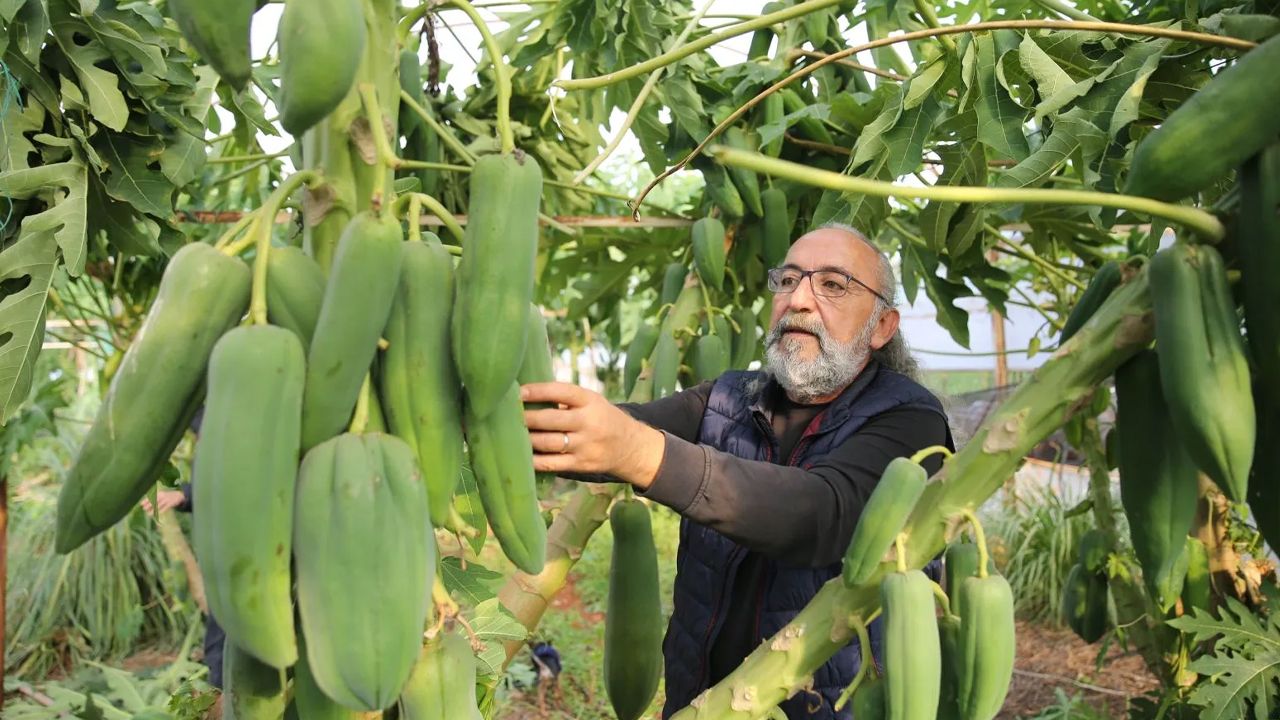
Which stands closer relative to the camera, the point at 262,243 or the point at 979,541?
the point at 262,243

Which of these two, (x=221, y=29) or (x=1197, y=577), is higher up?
(x=221, y=29)

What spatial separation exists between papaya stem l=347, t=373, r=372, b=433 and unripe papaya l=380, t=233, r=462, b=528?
0.08ft

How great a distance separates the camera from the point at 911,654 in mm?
1214

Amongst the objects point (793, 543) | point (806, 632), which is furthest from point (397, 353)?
point (793, 543)

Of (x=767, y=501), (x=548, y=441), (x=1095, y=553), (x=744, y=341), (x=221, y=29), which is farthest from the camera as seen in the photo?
(x=1095, y=553)

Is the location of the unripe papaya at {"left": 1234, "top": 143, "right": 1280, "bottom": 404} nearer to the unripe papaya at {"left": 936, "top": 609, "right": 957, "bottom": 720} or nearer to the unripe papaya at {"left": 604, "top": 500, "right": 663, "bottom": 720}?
the unripe papaya at {"left": 936, "top": 609, "right": 957, "bottom": 720}

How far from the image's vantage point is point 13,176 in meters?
1.90

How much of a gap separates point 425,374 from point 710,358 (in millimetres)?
2012

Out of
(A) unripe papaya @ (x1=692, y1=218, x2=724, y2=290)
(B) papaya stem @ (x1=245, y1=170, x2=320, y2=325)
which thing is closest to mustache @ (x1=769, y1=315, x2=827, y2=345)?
(A) unripe papaya @ (x1=692, y1=218, x2=724, y2=290)

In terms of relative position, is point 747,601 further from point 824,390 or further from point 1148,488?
point 1148,488

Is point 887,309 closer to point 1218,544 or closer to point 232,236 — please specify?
point 1218,544

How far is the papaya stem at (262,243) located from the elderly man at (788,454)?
70cm

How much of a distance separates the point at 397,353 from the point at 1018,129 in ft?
5.02

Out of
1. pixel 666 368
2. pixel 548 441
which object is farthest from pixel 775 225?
pixel 548 441
